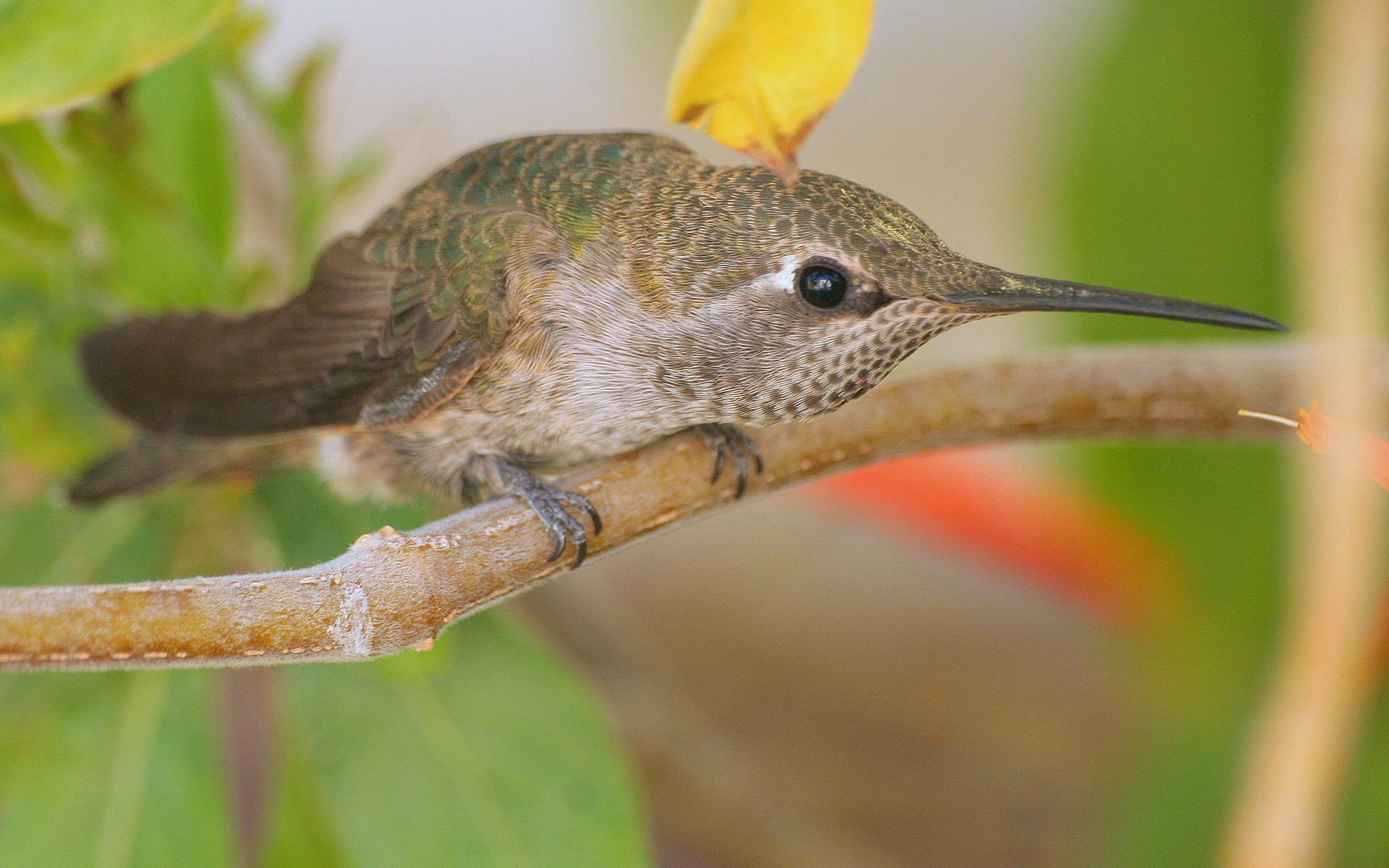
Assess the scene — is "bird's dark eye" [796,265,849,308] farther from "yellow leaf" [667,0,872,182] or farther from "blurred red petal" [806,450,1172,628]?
"blurred red petal" [806,450,1172,628]

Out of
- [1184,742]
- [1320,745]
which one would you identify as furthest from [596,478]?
[1184,742]

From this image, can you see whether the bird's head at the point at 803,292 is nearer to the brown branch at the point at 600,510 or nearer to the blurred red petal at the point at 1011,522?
the brown branch at the point at 600,510

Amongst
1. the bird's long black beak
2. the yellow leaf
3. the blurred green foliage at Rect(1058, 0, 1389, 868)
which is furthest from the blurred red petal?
the yellow leaf

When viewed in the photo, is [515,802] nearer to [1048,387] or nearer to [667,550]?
[1048,387]

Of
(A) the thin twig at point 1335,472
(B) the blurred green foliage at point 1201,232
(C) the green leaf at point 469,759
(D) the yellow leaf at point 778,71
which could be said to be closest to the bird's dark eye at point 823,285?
(D) the yellow leaf at point 778,71

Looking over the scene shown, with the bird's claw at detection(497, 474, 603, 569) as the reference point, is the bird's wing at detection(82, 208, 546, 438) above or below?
Result: above

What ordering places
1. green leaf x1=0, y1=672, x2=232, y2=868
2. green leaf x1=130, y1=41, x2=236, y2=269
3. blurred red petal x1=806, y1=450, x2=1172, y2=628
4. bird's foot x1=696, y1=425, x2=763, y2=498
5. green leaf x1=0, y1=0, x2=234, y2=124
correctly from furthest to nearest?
blurred red petal x1=806, y1=450, x2=1172, y2=628
green leaf x1=130, y1=41, x2=236, y2=269
green leaf x1=0, y1=672, x2=232, y2=868
bird's foot x1=696, y1=425, x2=763, y2=498
green leaf x1=0, y1=0, x2=234, y2=124

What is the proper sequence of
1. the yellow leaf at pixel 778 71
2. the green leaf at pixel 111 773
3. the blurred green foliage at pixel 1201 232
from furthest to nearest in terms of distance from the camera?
the blurred green foliage at pixel 1201 232, the green leaf at pixel 111 773, the yellow leaf at pixel 778 71
